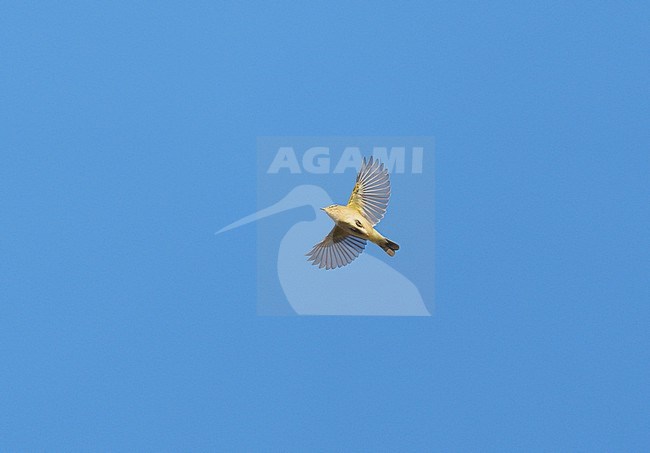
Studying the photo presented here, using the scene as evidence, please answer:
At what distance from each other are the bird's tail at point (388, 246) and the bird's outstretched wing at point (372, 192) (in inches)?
2.1

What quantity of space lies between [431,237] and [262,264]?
46 cm

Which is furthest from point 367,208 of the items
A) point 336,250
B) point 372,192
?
point 336,250

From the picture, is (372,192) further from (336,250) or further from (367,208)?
(336,250)

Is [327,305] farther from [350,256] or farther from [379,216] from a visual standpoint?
[379,216]

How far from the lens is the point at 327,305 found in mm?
2102

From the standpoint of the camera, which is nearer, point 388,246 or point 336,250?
point 388,246

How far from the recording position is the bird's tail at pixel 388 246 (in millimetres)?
1722

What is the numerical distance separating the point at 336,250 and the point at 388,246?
158 millimetres

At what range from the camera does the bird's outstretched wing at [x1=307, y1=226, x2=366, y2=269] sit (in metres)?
1.82

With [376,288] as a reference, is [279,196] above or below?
above

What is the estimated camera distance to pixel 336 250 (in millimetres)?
1841

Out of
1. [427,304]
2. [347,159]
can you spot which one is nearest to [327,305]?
[427,304]

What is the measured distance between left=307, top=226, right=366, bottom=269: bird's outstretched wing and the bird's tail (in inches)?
→ 3.4

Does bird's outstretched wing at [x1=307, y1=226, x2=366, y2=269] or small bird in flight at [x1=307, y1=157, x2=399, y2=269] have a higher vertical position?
small bird in flight at [x1=307, y1=157, x2=399, y2=269]
